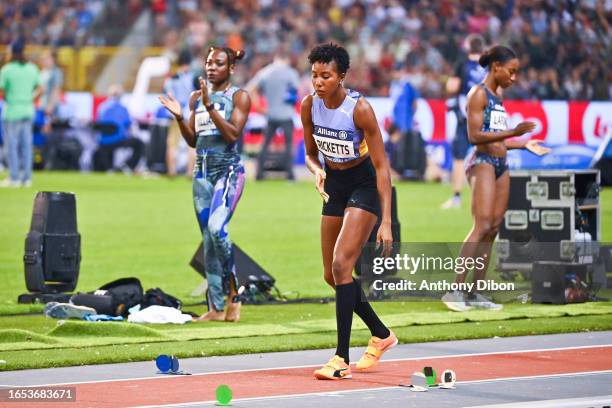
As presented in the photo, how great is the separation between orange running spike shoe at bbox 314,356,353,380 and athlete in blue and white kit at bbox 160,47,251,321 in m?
3.06

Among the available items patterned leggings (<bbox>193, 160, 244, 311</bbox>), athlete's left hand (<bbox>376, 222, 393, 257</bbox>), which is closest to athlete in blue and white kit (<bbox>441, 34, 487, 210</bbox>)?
patterned leggings (<bbox>193, 160, 244, 311</bbox>)

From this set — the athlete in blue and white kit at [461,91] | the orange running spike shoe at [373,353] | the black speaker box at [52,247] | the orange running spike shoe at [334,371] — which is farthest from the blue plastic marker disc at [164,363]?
the athlete in blue and white kit at [461,91]

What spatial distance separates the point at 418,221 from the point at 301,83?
13605 mm

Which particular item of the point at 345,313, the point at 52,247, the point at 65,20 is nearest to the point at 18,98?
the point at 52,247

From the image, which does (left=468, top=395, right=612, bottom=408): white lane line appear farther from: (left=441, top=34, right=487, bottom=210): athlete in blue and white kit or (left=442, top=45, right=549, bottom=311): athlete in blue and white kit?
(left=441, top=34, right=487, bottom=210): athlete in blue and white kit

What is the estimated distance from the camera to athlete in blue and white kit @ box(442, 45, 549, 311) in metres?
12.2

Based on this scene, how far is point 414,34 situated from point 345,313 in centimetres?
2705

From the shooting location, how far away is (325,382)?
28.6 feet

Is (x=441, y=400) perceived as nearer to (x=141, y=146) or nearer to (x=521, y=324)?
(x=521, y=324)

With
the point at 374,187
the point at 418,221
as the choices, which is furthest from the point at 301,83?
the point at 374,187

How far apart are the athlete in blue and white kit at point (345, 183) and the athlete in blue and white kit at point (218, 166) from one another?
95.3 inches

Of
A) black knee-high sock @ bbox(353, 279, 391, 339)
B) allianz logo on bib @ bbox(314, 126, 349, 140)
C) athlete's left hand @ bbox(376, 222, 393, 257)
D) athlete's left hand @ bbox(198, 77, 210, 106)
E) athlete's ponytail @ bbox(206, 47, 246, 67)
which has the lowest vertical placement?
black knee-high sock @ bbox(353, 279, 391, 339)

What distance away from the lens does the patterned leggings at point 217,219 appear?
11.7 metres

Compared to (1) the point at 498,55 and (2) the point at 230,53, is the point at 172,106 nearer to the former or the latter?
(2) the point at 230,53
